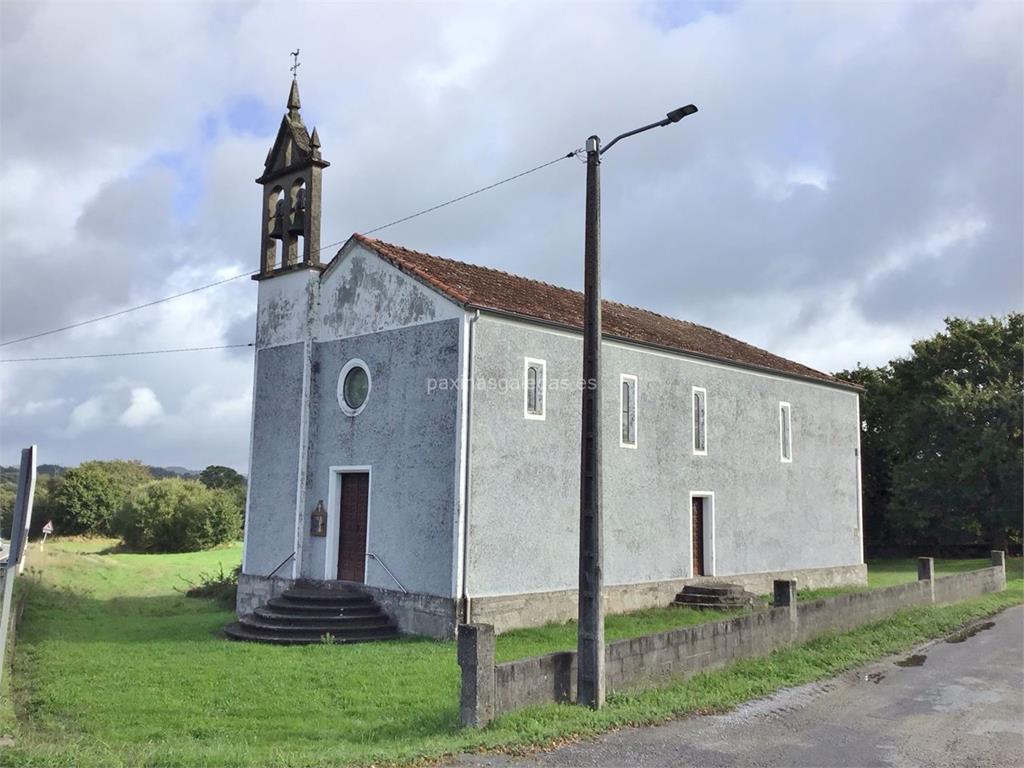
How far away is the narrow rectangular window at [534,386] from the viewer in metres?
17.4

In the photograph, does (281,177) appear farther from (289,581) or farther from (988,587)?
(988,587)

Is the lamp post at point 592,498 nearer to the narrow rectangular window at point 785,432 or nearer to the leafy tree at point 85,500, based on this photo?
the narrow rectangular window at point 785,432

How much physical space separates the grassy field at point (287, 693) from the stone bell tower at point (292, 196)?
8705mm

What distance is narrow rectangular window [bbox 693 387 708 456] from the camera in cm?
2153

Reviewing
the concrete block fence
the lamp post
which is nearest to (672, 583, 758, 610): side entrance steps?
the concrete block fence

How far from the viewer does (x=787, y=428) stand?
24750 mm

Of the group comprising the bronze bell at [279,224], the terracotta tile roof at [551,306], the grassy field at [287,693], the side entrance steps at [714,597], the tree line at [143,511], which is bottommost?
the grassy field at [287,693]

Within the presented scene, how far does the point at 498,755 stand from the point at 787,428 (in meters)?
18.5

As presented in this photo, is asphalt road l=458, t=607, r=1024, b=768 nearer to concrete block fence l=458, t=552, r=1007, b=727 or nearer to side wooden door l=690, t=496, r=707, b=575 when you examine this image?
concrete block fence l=458, t=552, r=1007, b=727

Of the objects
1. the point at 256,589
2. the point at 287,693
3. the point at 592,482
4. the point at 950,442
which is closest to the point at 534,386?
the point at 592,482

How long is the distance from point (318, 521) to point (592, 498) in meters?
9.95

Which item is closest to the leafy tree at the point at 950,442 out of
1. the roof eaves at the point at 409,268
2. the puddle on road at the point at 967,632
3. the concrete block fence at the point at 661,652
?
the puddle on road at the point at 967,632

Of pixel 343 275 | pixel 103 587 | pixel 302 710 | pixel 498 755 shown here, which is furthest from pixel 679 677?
pixel 103 587

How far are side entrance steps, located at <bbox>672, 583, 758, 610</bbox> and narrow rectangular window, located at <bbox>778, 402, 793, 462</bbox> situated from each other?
564cm
